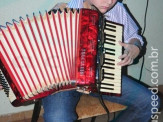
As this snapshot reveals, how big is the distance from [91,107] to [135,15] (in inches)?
34.7

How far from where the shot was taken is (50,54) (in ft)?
3.23

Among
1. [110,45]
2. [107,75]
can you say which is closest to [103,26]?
[110,45]

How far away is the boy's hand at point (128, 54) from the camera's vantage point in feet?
3.62

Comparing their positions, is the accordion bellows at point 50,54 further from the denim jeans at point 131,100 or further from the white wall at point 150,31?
the white wall at point 150,31

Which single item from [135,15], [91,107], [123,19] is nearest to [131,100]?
[91,107]

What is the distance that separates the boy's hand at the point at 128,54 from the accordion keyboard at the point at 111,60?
0.08 ft

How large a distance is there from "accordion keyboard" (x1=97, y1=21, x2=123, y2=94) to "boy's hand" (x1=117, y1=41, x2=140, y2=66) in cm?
2

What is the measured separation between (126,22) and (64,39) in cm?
51

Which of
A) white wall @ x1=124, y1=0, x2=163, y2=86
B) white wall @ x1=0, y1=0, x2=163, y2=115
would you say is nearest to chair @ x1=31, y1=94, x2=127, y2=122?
white wall @ x1=0, y1=0, x2=163, y2=115

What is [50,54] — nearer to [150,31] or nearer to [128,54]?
[128,54]

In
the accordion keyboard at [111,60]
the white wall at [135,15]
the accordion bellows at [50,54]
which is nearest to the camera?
the accordion bellows at [50,54]

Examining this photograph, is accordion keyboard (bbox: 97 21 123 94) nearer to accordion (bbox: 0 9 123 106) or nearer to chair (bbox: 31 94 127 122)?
accordion (bbox: 0 9 123 106)

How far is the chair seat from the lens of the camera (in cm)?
115

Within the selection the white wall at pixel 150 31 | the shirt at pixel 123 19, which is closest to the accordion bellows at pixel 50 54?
the shirt at pixel 123 19
